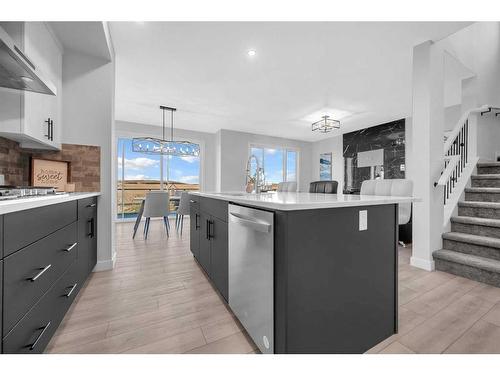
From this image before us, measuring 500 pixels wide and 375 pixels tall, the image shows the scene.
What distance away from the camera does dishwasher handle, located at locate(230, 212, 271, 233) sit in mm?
995

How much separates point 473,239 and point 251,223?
256 centimetres

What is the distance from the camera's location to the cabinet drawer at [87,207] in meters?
1.72

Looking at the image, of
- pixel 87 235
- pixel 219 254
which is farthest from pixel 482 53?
pixel 87 235

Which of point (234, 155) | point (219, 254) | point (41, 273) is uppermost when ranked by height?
point (234, 155)

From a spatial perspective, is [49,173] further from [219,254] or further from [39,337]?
[219,254]

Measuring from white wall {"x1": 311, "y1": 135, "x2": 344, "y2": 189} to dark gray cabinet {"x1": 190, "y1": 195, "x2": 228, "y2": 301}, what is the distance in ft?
18.9

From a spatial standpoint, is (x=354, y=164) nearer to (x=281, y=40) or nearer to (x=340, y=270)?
(x=281, y=40)

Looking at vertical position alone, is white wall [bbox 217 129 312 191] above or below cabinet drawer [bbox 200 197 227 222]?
above

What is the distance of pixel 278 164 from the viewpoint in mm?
7637

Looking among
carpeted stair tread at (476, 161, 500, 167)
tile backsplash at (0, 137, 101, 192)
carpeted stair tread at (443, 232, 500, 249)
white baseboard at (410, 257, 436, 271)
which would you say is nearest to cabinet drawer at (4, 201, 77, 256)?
tile backsplash at (0, 137, 101, 192)

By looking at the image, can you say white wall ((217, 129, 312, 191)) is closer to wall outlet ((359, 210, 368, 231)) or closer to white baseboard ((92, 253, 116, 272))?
white baseboard ((92, 253, 116, 272))

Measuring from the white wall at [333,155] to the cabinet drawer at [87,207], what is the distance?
6452 mm

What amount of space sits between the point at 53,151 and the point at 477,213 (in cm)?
463
